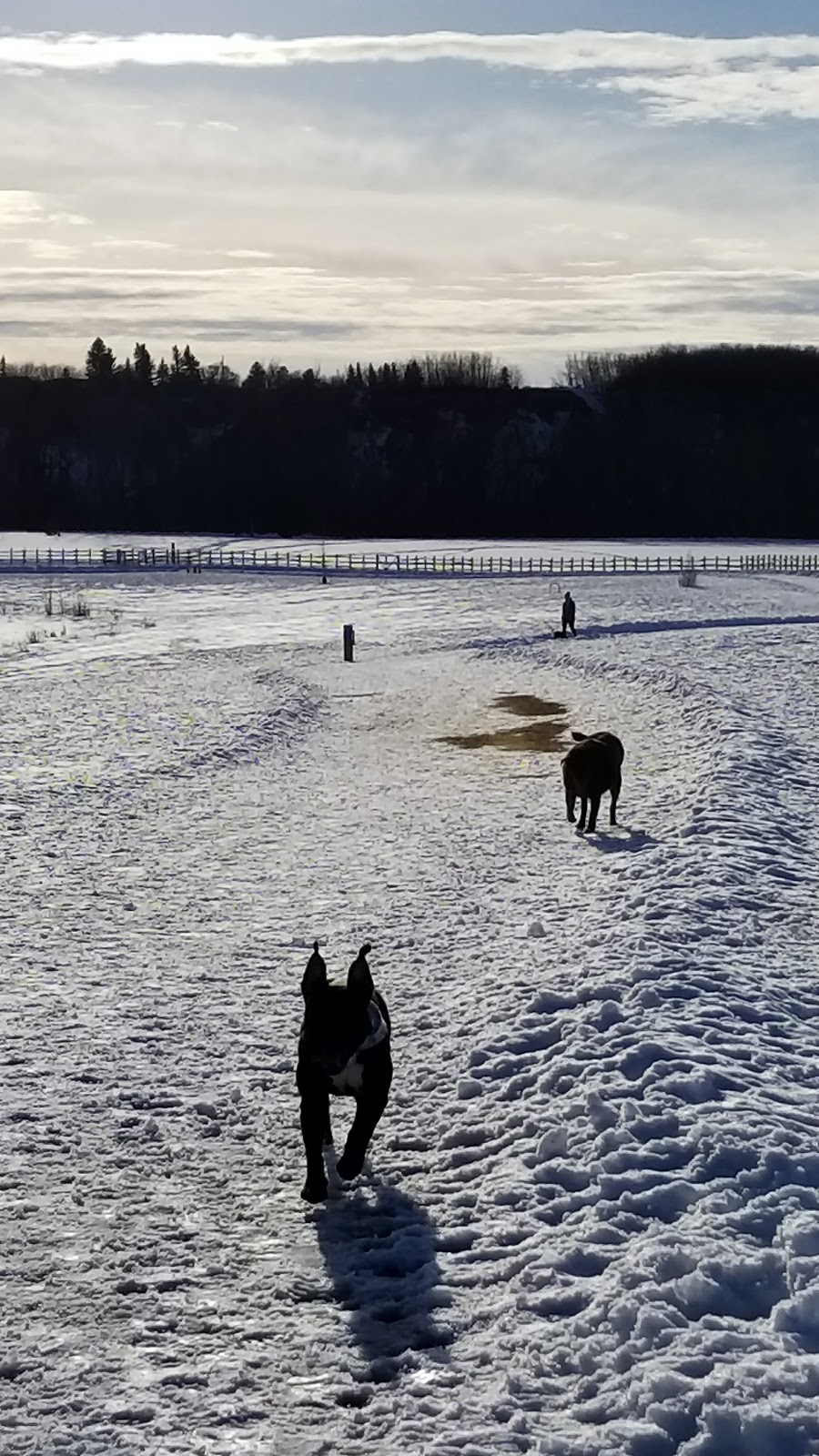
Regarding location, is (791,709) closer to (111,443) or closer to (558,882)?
(558,882)

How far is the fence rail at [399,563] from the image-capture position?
70938 millimetres

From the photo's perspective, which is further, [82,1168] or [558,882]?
[558,882]

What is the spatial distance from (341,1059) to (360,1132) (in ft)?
1.94

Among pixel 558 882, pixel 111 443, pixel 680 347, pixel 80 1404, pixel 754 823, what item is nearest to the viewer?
pixel 80 1404

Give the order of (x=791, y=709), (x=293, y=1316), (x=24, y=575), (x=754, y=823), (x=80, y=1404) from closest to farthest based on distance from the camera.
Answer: (x=80, y=1404) → (x=293, y=1316) → (x=754, y=823) → (x=791, y=709) → (x=24, y=575)

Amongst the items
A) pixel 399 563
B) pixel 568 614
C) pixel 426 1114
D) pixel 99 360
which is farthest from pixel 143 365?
pixel 426 1114

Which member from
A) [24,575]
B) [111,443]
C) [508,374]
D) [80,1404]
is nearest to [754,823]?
[80,1404]

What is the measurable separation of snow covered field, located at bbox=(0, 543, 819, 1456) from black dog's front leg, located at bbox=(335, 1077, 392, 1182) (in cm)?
24

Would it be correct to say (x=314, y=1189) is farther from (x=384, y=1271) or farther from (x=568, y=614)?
(x=568, y=614)

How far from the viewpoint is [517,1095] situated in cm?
866

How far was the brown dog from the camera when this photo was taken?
1575 centimetres

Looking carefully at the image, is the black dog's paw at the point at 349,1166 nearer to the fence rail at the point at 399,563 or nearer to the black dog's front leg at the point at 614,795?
the black dog's front leg at the point at 614,795

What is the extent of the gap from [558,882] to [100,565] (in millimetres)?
65735

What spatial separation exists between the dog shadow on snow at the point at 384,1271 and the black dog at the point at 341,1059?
21cm
